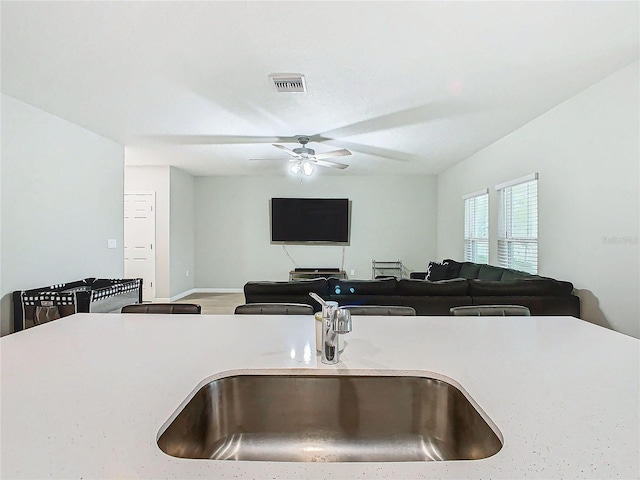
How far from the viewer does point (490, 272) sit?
4770mm

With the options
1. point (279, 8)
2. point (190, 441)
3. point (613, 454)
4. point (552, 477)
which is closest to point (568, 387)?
point (613, 454)

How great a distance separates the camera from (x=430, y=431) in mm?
1084

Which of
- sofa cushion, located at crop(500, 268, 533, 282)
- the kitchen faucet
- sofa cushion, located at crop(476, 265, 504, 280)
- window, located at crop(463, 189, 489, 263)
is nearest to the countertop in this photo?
the kitchen faucet

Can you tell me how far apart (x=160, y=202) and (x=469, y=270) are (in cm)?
558

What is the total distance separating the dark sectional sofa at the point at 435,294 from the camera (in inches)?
129

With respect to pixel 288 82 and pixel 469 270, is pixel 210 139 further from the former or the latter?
pixel 469 270

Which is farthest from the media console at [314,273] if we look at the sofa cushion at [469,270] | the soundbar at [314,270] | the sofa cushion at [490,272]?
the sofa cushion at [490,272]

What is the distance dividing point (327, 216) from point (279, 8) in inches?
230

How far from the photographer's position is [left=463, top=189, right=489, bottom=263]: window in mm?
5527

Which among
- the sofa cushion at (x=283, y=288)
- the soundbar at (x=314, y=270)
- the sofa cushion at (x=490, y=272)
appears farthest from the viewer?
the soundbar at (x=314, y=270)

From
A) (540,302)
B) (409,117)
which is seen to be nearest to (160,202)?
(409,117)

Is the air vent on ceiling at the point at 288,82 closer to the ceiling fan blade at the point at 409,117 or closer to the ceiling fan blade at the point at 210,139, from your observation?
the ceiling fan blade at the point at 409,117

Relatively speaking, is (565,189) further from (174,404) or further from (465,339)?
(174,404)

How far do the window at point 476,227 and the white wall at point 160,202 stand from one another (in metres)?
5.46
